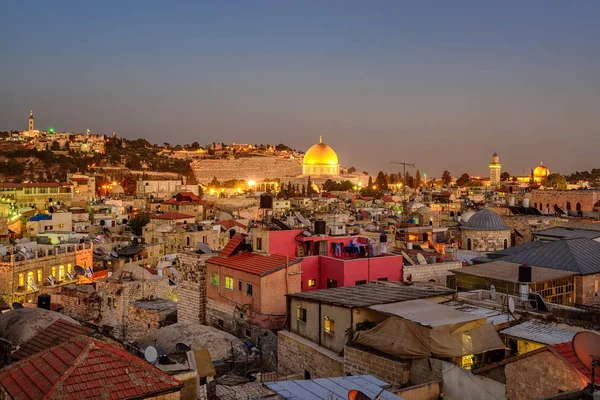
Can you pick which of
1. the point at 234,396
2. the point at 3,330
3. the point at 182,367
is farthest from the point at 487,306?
the point at 3,330

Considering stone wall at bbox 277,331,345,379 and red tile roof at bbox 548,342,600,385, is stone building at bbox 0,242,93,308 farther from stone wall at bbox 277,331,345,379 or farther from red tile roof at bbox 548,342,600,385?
red tile roof at bbox 548,342,600,385

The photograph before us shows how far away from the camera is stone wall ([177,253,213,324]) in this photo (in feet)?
47.4

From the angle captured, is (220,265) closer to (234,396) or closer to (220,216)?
(234,396)

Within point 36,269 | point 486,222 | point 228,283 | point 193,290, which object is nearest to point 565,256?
point 228,283

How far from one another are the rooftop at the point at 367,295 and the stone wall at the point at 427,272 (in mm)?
4024

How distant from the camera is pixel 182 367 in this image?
25.9 ft

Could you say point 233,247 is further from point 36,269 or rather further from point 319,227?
point 36,269

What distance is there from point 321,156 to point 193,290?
8389 cm

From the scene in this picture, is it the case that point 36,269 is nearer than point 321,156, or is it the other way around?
point 36,269

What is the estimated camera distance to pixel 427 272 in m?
15.4

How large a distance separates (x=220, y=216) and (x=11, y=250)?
28.8m

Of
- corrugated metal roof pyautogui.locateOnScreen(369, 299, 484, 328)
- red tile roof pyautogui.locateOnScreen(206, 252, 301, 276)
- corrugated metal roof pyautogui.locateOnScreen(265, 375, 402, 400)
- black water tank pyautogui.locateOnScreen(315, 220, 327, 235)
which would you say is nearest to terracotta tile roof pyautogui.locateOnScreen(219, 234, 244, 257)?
red tile roof pyautogui.locateOnScreen(206, 252, 301, 276)

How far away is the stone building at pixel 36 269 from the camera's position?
19766 mm

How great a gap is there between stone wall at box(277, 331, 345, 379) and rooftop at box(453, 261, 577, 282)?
4.68 meters
